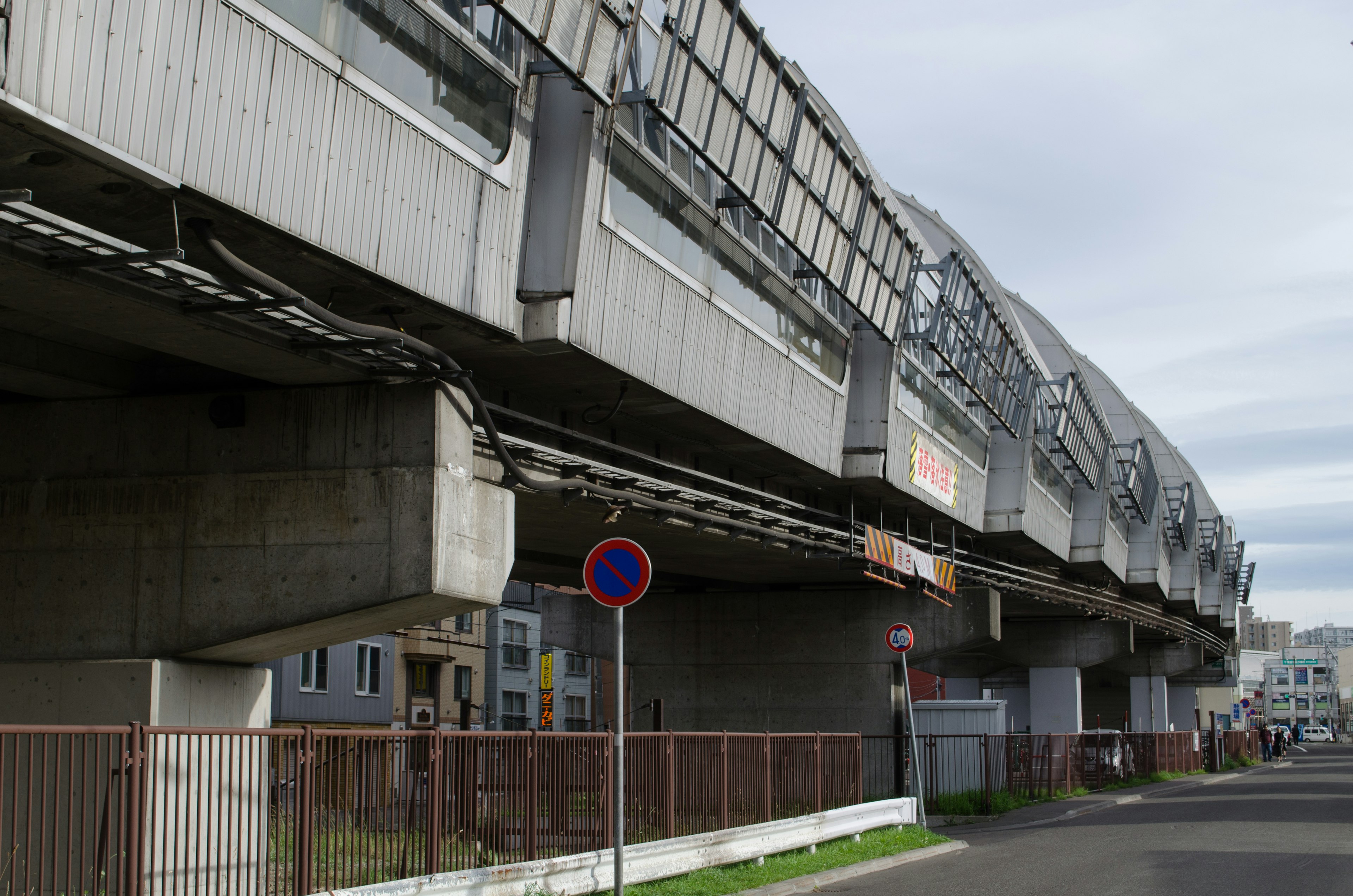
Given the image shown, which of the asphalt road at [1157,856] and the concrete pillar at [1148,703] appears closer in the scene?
the asphalt road at [1157,856]

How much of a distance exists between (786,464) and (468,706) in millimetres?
6075

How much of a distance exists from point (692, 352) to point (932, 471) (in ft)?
36.1

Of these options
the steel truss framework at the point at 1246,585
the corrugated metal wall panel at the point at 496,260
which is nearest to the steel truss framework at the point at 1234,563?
the steel truss framework at the point at 1246,585

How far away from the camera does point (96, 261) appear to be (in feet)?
27.5

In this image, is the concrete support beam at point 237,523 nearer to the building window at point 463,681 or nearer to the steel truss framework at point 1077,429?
the steel truss framework at point 1077,429

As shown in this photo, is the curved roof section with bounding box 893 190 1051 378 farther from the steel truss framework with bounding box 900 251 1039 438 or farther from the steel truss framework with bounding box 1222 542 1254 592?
the steel truss framework with bounding box 1222 542 1254 592

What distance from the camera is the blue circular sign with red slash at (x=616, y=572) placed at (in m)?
10.2

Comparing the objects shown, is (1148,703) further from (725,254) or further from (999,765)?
(725,254)

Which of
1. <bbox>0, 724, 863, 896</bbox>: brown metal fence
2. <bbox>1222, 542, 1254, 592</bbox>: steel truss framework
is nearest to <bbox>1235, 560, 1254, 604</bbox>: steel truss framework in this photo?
<bbox>1222, 542, 1254, 592</bbox>: steel truss framework

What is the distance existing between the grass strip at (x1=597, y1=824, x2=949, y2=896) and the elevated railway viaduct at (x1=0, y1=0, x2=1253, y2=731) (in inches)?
136

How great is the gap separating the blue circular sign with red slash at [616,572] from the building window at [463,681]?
45.3 m

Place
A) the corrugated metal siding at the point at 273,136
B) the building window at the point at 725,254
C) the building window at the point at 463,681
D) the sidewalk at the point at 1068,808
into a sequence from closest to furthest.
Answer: the corrugated metal siding at the point at 273,136 → the building window at the point at 725,254 → the sidewalk at the point at 1068,808 → the building window at the point at 463,681

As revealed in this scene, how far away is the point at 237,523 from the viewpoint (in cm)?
1180

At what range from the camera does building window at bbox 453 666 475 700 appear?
179 feet
